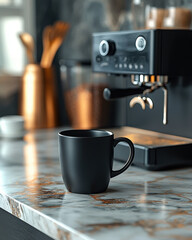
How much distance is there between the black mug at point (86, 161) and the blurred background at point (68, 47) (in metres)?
0.58

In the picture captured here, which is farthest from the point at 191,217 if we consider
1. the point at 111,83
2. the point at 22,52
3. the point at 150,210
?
→ the point at 22,52

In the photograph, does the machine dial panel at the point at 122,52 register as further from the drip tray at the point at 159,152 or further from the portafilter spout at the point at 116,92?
the drip tray at the point at 159,152

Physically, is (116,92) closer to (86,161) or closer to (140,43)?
(140,43)

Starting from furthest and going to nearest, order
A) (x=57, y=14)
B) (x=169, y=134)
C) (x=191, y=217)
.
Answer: (x=57, y=14) → (x=169, y=134) → (x=191, y=217)

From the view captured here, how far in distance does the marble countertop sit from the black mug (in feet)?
0.06

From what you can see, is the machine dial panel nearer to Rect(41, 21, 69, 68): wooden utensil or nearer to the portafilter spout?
the portafilter spout

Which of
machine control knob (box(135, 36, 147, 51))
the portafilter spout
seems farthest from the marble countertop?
machine control knob (box(135, 36, 147, 51))

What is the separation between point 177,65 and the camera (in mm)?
959

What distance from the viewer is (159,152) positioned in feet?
3.17

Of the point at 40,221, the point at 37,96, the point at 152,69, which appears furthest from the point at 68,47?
the point at 40,221

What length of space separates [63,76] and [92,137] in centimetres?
81

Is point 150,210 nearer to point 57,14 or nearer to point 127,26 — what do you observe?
point 127,26

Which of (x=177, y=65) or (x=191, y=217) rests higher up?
(x=177, y=65)

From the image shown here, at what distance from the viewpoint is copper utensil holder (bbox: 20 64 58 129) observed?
156 cm
